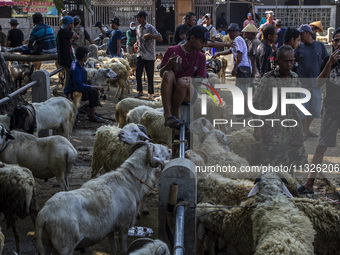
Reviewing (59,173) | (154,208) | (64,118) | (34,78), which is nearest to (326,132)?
(154,208)

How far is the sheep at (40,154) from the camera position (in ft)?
20.5

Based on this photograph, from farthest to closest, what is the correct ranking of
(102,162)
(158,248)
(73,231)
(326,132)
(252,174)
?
1. (102,162)
2. (326,132)
3. (252,174)
4. (73,231)
5. (158,248)

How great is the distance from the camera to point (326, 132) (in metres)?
6.11

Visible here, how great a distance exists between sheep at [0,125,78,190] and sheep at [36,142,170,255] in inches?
56.4

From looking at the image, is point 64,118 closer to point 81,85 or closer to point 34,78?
point 34,78

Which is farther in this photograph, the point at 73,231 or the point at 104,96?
the point at 104,96

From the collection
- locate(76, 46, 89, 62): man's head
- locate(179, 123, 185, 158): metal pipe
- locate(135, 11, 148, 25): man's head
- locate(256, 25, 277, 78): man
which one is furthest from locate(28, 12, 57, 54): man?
locate(179, 123, 185, 158): metal pipe

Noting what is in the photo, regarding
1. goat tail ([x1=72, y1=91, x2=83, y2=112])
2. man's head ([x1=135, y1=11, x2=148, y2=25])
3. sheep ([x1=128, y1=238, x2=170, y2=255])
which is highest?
man's head ([x1=135, y1=11, x2=148, y2=25])

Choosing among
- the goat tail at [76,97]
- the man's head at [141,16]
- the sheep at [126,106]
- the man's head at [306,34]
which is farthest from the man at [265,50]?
the man's head at [141,16]

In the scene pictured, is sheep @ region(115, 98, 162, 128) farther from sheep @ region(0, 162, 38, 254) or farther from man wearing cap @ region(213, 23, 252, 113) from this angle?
sheep @ region(0, 162, 38, 254)

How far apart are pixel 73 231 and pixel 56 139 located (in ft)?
7.76

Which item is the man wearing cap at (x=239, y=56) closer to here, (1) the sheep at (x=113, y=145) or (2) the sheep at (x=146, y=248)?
(1) the sheep at (x=113, y=145)

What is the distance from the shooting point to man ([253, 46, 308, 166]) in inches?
218

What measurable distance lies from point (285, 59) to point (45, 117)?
4.30 metres
